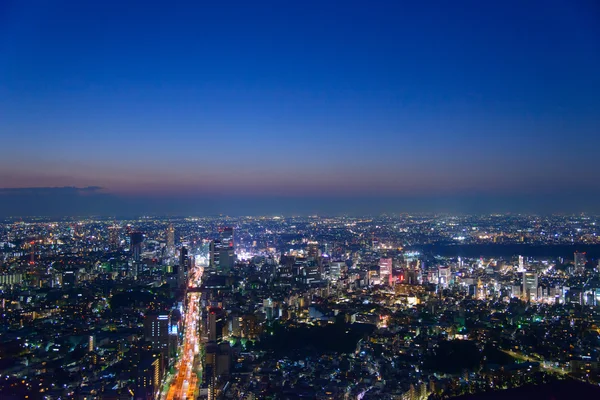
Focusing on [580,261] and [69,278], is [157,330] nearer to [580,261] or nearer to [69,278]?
[69,278]

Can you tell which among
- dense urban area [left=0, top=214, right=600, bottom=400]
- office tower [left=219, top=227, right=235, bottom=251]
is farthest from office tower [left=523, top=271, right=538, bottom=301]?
office tower [left=219, top=227, right=235, bottom=251]

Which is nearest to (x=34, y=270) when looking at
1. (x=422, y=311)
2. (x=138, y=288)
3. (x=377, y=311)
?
(x=138, y=288)

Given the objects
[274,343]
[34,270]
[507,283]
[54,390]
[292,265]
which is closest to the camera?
[54,390]

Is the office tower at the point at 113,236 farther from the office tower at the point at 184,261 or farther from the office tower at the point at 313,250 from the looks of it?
the office tower at the point at 313,250

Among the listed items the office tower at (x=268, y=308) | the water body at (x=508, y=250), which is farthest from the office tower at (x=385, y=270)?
the office tower at (x=268, y=308)

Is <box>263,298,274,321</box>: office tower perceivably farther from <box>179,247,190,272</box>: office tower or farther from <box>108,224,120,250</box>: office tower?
<box>108,224,120,250</box>: office tower

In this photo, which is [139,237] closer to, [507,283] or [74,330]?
[74,330]
